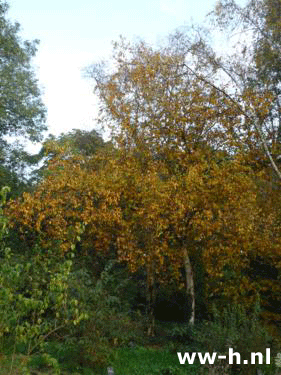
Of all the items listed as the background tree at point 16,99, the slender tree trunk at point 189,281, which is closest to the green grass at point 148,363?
the slender tree trunk at point 189,281

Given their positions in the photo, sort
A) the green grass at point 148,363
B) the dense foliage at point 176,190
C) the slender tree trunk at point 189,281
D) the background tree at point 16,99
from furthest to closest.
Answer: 1. the background tree at point 16,99
2. the slender tree trunk at point 189,281
3. the dense foliage at point 176,190
4. the green grass at point 148,363

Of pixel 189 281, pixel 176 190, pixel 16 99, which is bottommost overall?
pixel 189 281

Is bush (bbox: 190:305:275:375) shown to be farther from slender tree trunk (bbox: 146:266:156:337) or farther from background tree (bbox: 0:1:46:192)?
background tree (bbox: 0:1:46:192)

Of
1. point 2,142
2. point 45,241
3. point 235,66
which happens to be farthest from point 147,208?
point 2,142

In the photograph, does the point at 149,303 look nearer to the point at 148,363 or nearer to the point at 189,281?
the point at 189,281

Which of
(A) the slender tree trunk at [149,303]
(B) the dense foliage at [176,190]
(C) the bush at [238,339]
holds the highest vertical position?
(B) the dense foliage at [176,190]

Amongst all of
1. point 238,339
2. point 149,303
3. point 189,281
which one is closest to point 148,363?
point 238,339

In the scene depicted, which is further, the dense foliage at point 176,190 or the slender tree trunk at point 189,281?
the slender tree trunk at point 189,281

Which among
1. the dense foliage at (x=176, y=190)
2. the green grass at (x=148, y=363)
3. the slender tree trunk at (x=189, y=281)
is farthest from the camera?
the slender tree trunk at (x=189, y=281)

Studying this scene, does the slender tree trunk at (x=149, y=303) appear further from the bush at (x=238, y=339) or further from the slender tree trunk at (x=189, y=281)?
the bush at (x=238, y=339)

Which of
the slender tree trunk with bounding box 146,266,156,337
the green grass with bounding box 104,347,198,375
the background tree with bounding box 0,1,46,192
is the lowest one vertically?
the green grass with bounding box 104,347,198,375

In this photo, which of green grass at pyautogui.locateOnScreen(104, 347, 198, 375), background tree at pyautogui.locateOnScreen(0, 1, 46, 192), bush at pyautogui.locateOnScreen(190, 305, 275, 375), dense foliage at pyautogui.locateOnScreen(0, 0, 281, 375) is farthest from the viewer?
background tree at pyautogui.locateOnScreen(0, 1, 46, 192)

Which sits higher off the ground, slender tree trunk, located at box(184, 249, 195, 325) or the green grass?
slender tree trunk, located at box(184, 249, 195, 325)

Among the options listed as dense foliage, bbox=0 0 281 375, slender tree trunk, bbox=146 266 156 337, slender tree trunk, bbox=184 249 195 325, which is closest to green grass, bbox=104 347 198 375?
dense foliage, bbox=0 0 281 375
